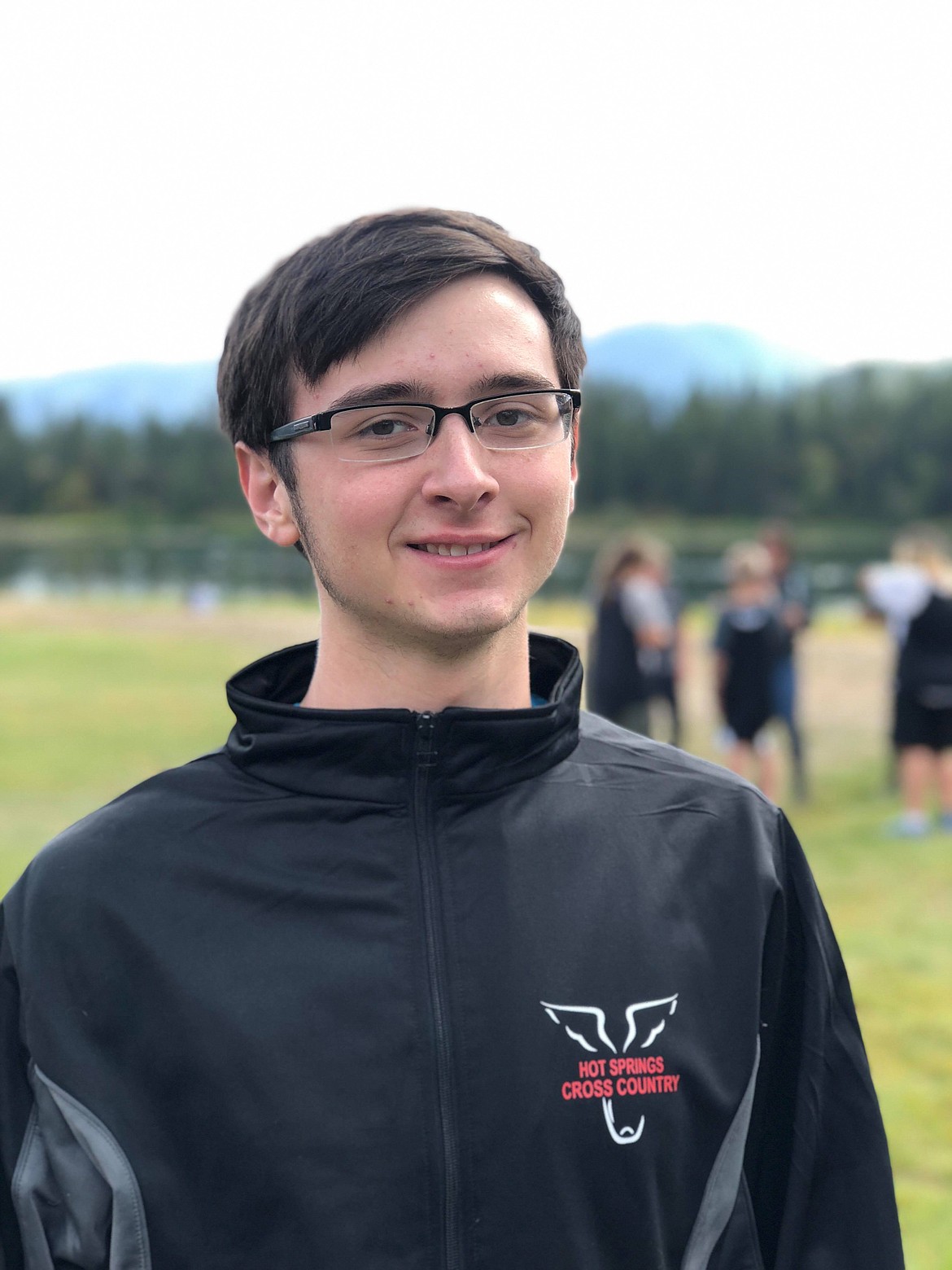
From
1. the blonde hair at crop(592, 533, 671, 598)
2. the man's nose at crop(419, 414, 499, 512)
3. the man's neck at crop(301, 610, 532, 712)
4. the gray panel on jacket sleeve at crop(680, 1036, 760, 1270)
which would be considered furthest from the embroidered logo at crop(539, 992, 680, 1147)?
the blonde hair at crop(592, 533, 671, 598)

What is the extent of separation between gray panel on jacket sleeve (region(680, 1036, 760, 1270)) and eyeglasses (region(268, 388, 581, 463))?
36.9 inches

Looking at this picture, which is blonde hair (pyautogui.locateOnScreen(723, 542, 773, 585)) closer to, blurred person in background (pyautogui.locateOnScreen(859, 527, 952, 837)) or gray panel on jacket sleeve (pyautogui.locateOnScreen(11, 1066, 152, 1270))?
blurred person in background (pyautogui.locateOnScreen(859, 527, 952, 837))

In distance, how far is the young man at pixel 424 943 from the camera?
5.17 ft

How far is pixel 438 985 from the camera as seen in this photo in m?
1.63

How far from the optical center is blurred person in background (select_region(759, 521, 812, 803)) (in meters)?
8.98

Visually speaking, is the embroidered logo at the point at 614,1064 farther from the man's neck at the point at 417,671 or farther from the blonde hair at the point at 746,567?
the blonde hair at the point at 746,567

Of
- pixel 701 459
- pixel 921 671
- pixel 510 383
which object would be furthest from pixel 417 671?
pixel 701 459

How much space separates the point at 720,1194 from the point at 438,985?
1.54ft

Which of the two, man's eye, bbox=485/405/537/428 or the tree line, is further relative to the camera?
the tree line

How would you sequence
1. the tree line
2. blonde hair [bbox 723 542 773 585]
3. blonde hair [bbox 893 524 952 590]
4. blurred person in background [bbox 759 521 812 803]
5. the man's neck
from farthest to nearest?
1. the tree line
2. blurred person in background [bbox 759 521 812 803]
3. blonde hair [bbox 723 542 773 585]
4. blonde hair [bbox 893 524 952 590]
5. the man's neck

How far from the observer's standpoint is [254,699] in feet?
5.83

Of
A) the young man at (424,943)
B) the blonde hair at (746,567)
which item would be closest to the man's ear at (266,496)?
the young man at (424,943)

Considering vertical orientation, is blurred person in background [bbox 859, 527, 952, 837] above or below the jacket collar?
below

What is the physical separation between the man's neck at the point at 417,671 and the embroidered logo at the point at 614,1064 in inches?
17.2
